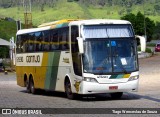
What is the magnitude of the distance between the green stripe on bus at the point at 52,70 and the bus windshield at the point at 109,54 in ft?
9.08

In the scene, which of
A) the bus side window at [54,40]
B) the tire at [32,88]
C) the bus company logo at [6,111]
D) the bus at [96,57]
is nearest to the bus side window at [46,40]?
the bus side window at [54,40]

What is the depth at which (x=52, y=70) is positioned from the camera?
23.2m

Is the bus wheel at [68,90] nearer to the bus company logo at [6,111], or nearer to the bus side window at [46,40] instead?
the bus side window at [46,40]

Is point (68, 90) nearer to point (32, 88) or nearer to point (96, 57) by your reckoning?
point (96, 57)

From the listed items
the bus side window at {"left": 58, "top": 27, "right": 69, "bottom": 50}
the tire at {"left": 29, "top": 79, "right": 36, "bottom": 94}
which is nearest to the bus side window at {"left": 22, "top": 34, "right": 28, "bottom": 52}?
the tire at {"left": 29, "top": 79, "right": 36, "bottom": 94}

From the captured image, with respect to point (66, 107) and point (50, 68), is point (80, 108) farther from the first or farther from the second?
point (50, 68)

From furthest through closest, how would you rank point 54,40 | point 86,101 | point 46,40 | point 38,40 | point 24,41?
point 24,41
point 38,40
point 46,40
point 54,40
point 86,101

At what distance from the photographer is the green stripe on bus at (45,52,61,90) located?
22544 millimetres

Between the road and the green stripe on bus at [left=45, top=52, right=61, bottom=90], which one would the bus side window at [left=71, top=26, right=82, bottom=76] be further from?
the green stripe on bus at [left=45, top=52, right=61, bottom=90]

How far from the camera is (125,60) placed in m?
19.9

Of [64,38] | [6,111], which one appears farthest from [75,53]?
[6,111]

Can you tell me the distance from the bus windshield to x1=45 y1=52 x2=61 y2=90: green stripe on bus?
2.77 metres

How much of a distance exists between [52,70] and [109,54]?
4.16 m

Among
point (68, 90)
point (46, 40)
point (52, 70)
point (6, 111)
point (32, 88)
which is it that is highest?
point (46, 40)
